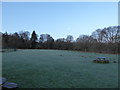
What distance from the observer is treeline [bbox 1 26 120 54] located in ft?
82.2

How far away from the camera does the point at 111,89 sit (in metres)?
3.20

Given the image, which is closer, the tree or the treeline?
the treeline

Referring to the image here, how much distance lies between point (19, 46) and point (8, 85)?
37812 millimetres

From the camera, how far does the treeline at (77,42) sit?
82.2 ft

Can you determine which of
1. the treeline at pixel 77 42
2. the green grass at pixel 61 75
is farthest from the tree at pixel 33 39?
the green grass at pixel 61 75

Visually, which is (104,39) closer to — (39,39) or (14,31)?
(39,39)

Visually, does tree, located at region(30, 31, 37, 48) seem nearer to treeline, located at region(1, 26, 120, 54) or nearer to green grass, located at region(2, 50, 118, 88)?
treeline, located at region(1, 26, 120, 54)

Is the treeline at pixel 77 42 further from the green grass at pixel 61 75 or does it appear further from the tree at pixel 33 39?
the green grass at pixel 61 75

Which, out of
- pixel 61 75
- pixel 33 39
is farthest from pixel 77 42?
pixel 61 75

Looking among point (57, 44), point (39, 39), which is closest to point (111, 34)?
point (57, 44)

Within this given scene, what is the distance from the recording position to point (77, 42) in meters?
33.2

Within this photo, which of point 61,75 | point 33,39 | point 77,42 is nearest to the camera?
point 61,75

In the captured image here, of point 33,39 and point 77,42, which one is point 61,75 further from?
point 33,39

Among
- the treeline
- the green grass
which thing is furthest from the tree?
the green grass
